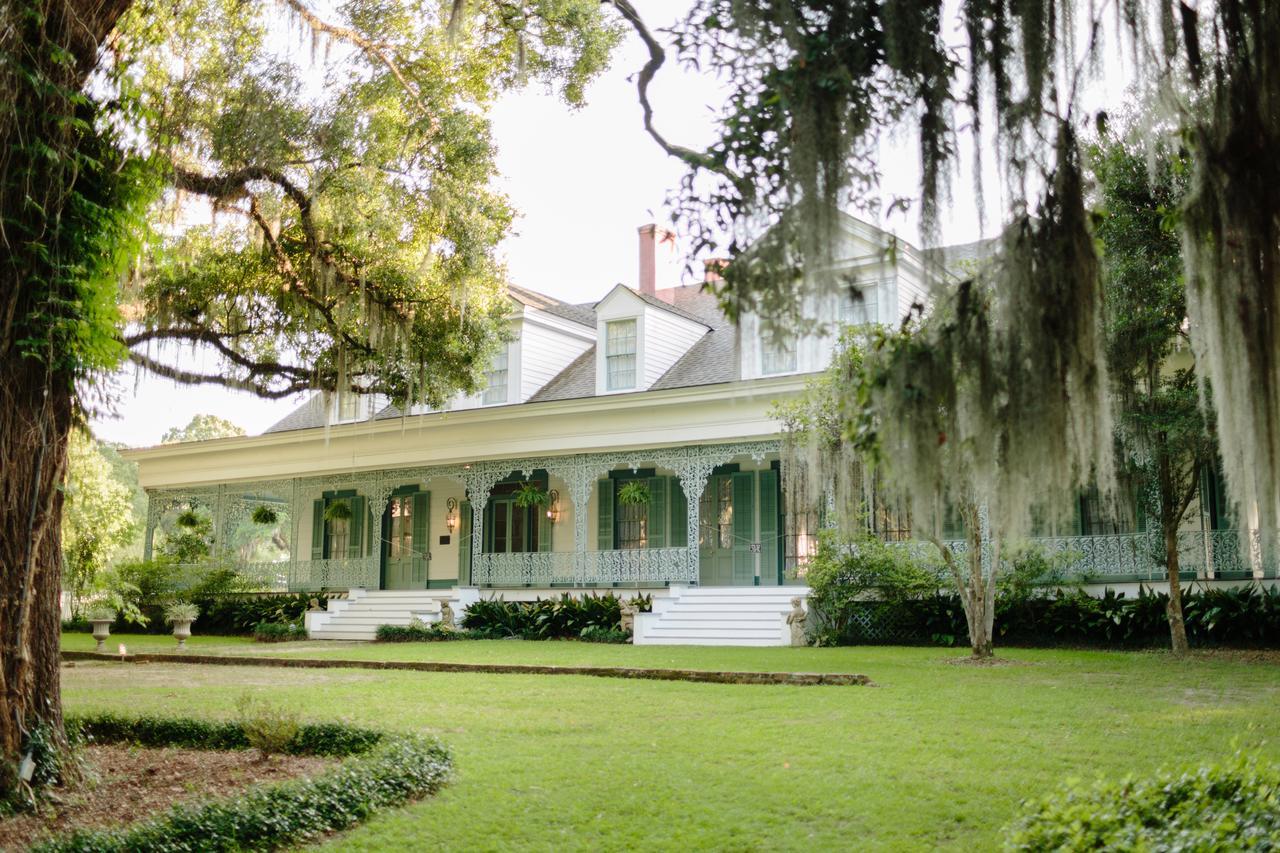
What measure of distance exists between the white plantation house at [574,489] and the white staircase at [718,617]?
38 mm

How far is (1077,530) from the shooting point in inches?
647

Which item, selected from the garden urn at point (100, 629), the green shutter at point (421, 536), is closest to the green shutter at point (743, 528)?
the green shutter at point (421, 536)

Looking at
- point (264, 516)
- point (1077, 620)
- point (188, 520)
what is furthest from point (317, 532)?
point (1077, 620)

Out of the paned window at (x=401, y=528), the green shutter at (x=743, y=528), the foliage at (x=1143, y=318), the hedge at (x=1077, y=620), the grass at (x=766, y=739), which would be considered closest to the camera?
the grass at (x=766, y=739)

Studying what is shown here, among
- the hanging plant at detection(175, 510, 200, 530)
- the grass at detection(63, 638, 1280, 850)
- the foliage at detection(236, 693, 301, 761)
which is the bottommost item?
the grass at detection(63, 638, 1280, 850)

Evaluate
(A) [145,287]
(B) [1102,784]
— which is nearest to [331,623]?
(A) [145,287]

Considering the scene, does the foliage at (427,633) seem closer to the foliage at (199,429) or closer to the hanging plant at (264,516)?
the hanging plant at (264,516)

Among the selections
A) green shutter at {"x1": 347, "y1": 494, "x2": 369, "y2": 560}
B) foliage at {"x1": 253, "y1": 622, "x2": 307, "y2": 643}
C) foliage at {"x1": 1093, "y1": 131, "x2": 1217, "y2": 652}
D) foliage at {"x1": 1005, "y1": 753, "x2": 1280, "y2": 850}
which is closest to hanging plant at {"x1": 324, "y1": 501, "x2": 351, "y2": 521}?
green shutter at {"x1": 347, "y1": 494, "x2": 369, "y2": 560}

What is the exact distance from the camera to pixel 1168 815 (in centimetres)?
441

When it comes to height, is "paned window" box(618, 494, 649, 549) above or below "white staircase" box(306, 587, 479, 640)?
above

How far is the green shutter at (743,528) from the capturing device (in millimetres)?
19719

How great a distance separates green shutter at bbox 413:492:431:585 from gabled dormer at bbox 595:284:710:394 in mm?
5247

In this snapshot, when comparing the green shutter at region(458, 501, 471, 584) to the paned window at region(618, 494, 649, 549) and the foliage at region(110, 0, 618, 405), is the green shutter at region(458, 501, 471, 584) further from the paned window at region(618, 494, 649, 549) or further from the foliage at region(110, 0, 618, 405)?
the foliage at region(110, 0, 618, 405)

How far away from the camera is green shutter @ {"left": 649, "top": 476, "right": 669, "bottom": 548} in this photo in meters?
20.6
